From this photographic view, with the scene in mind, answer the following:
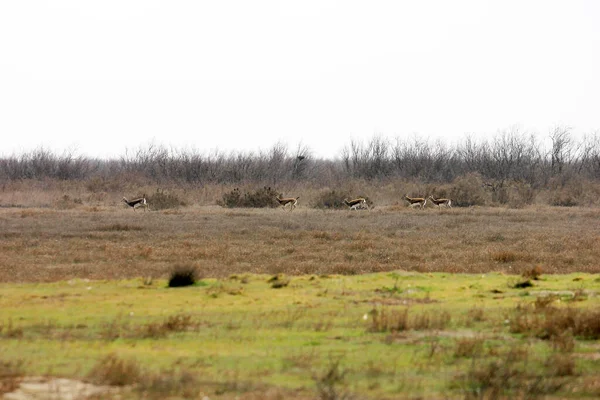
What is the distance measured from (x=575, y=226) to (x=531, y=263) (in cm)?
1383

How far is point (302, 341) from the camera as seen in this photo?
1059 centimetres

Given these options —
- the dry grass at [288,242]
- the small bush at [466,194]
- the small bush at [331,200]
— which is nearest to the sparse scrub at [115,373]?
the dry grass at [288,242]

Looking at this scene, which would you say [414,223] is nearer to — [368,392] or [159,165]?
[368,392]

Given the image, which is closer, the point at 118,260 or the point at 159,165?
the point at 118,260

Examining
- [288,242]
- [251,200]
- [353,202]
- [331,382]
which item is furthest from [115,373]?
[251,200]

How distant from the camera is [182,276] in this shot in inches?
624

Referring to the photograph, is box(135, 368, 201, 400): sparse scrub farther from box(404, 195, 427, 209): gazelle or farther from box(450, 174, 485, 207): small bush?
box(450, 174, 485, 207): small bush

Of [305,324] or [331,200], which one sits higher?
[331,200]

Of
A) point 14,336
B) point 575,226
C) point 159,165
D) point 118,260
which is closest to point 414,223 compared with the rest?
point 575,226

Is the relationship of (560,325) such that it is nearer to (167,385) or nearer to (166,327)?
(166,327)

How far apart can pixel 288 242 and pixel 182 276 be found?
13549 millimetres

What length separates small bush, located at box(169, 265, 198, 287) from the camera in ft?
51.9

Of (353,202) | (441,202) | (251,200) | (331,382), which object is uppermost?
(251,200)

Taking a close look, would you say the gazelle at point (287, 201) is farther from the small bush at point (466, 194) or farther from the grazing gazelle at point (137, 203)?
the small bush at point (466, 194)
